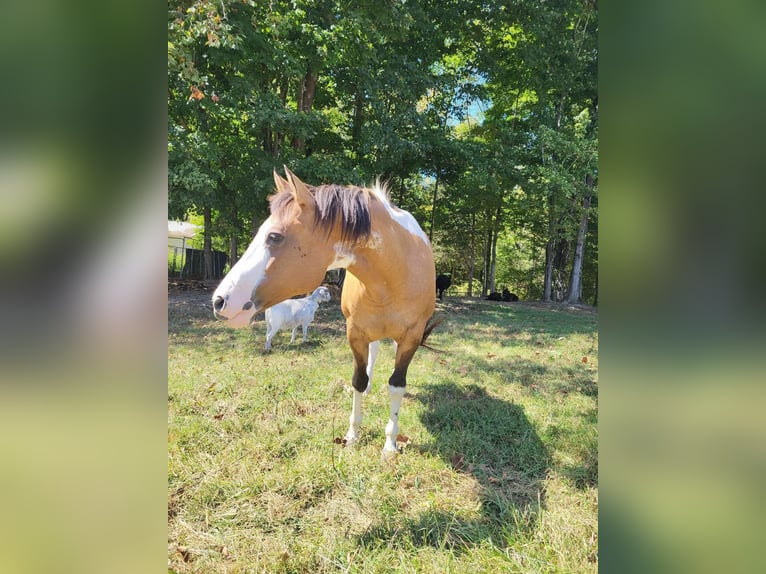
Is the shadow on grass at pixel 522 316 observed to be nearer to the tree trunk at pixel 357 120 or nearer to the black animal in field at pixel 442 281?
the black animal in field at pixel 442 281

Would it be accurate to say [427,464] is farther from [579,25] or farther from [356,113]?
[579,25]

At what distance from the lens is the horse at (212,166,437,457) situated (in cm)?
168

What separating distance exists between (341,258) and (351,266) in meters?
0.13

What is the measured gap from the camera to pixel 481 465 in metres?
2.29

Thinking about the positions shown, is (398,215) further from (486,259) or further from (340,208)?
(486,259)

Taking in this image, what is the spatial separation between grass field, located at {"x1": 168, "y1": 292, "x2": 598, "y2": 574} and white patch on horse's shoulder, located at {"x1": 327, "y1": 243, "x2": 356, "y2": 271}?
128 cm

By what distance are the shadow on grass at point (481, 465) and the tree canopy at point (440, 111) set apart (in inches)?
108

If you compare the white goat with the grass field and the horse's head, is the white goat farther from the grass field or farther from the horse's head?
the horse's head

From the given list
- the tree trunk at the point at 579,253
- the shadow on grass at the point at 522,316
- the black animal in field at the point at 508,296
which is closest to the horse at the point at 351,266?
the shadow on grass at the point at 522,316

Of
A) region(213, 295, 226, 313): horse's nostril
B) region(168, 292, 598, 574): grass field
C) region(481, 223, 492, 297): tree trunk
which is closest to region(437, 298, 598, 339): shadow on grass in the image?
region(481, 223, 492, 297): tree trunk

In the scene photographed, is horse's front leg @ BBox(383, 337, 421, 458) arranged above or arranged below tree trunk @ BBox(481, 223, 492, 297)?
below
